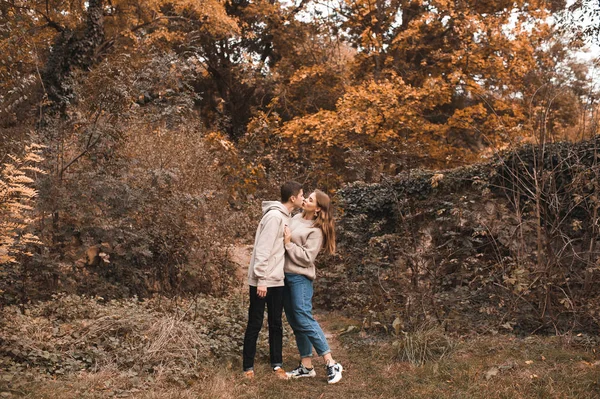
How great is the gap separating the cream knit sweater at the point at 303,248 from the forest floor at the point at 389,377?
1.08m

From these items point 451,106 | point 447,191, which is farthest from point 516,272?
point 451,106

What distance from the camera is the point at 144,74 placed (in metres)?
9.40

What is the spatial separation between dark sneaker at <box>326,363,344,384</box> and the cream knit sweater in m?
0.89

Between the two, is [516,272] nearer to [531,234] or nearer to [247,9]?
[531,234]

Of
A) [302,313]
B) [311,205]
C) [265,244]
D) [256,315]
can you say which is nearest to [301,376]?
[302,313]

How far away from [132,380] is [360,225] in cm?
557

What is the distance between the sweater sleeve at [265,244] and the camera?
15.9 feet

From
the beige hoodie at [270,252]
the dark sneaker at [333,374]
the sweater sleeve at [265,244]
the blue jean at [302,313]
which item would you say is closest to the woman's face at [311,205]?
the beige hoodie at [270,252]

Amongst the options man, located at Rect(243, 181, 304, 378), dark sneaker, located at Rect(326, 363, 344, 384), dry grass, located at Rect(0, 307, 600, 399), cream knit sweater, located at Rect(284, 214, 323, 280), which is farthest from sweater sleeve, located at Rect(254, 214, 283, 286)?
dark sneaker, located at Rect(326, 363, 344, 384)

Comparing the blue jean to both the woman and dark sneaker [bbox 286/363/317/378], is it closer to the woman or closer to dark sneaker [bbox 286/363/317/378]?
the woman

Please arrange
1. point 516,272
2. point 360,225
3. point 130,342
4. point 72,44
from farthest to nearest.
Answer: point 72,44, point 360,225, point 516,272, point 130,342

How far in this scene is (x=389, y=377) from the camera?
5230 millimetres

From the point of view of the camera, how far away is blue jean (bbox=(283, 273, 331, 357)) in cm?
514

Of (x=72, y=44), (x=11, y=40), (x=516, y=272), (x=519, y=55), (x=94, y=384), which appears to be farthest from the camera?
(x=519, y=55)
